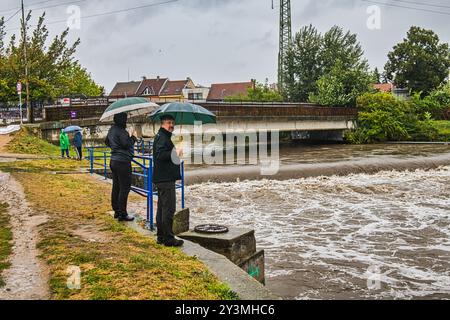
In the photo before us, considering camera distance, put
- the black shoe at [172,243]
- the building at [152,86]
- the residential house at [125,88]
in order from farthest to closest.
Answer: the residential house at [125,88] < the building at [152,86] < the black shoe at [172,243]

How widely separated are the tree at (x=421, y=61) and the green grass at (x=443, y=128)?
16248mm

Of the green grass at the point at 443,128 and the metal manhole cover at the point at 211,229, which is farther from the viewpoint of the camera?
the green grass at the point at 443,128

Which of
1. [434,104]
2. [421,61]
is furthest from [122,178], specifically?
[421,61]

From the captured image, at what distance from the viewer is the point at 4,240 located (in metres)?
6.71

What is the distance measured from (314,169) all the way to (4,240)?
17.0 m

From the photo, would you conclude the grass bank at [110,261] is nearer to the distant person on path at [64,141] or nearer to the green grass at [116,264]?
the green grass at [116,264]

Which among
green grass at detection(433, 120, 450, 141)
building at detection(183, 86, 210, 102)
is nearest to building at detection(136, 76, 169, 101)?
building at detection(183, 86, 210, 102)

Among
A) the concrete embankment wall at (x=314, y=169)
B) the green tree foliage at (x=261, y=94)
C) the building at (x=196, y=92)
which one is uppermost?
the building at (x=196, y=92)

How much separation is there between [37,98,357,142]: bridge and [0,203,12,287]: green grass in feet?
44.1

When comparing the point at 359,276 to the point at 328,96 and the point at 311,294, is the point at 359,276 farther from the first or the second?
the point at 328,96

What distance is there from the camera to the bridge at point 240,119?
27.1 metres

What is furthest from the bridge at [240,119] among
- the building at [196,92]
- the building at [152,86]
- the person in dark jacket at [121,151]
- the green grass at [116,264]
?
the building at [152,86]

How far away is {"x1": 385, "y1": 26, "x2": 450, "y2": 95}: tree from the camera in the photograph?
198 feet

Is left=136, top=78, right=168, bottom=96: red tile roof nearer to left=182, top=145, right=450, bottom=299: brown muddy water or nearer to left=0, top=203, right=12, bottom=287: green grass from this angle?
left=182, top=145, right=450, bottom=299: brown muddy water
